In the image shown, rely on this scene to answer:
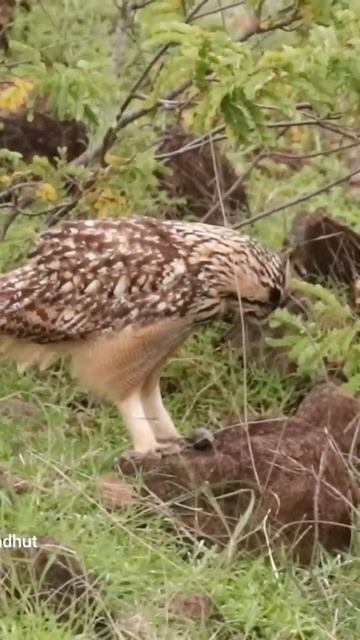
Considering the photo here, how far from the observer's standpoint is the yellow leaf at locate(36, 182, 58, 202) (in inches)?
287

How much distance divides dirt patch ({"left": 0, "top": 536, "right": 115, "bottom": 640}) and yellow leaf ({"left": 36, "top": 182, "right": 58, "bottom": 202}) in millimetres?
2413

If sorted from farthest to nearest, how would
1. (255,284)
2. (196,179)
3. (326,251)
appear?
(196,179) < (326,251) < (255,284)

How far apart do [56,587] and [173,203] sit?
3.34m

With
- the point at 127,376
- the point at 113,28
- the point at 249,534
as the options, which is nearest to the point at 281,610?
the point at 249,534

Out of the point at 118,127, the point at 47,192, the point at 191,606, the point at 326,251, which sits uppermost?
the point at 118,127

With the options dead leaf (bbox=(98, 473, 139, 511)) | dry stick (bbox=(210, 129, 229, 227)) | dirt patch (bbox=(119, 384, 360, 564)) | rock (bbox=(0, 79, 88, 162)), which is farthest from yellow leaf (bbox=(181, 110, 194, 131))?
dead leaf (bbox=(98, 473, 139, 511))

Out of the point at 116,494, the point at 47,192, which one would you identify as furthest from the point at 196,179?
the point at 116,494

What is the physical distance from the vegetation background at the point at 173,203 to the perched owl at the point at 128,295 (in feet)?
0.91

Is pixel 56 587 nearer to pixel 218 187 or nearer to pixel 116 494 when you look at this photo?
pixel 116 494

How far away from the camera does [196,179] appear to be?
845 cm

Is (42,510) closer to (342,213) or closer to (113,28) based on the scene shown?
(342,213)

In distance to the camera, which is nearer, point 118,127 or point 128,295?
point 128,295

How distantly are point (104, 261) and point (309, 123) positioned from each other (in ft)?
4.39

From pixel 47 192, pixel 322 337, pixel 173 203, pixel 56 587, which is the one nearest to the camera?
pixel 56 587
